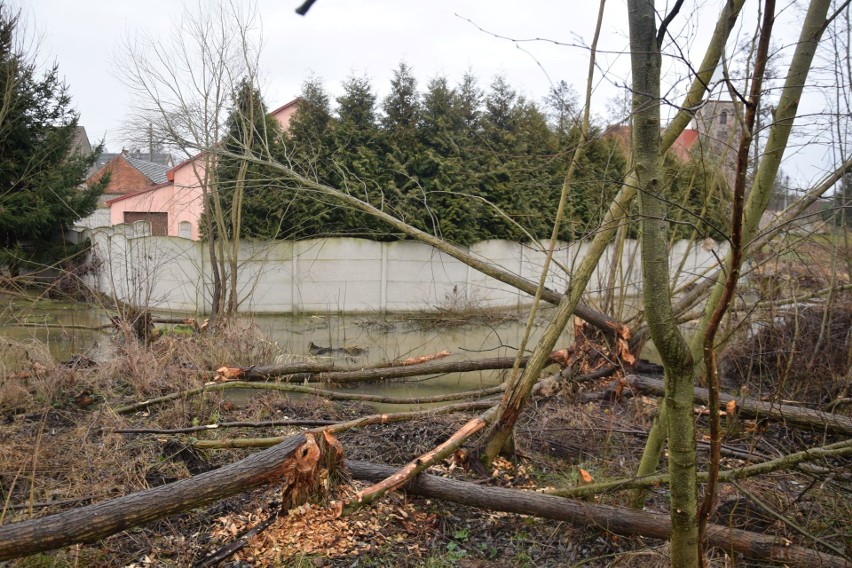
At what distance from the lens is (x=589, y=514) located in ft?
12.8

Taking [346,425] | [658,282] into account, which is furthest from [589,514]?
[658,282]

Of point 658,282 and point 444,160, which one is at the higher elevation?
point 444,160

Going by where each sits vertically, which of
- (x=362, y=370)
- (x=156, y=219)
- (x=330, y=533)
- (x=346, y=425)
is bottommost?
(x=330, y=533)

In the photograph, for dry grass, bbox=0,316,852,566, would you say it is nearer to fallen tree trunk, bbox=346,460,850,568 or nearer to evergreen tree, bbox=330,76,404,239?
fallen tree trunk, bbox=346,460,850,568

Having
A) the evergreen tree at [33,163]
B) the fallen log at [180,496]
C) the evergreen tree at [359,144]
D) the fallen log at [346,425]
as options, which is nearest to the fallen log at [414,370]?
the fallen log at [346,425]

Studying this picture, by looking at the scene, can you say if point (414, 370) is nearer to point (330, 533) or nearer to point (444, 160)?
point (330, 533)

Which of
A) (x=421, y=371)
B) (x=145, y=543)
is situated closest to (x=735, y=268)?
(x=145, y=543)

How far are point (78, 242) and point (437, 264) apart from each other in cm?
966

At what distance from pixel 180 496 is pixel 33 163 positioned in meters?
15.9

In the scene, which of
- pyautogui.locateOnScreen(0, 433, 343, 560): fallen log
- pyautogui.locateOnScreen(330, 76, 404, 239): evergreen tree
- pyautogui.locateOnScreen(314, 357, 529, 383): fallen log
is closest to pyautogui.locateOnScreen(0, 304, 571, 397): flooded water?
pyautogui.locateOnScreen(314, 357, 529, 383): fallen log

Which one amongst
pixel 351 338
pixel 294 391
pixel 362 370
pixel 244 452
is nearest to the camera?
pixel 244 452

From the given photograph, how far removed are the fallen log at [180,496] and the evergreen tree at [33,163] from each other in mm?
13926

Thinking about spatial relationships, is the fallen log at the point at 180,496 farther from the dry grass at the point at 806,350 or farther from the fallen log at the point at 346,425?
the dry grass at the point at 806,350

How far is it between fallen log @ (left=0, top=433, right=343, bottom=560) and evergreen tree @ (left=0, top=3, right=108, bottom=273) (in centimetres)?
1393
